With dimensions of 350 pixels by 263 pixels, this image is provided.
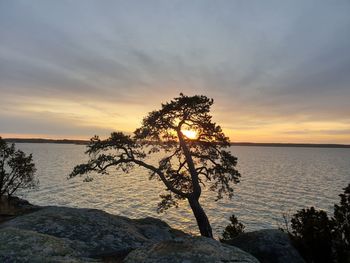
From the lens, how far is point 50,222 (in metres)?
18.1

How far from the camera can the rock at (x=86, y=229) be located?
16.5 m

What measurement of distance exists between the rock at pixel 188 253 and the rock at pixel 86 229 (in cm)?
408

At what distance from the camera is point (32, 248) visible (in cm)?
1286

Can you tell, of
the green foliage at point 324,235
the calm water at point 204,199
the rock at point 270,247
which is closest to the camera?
the green foliage at point 324,235

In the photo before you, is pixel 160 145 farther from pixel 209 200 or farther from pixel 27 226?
pixel 209 200

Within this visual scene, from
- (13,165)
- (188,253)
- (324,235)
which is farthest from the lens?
(13,165)

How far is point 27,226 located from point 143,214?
30.4 metres

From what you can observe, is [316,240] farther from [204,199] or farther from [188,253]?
[204,199]

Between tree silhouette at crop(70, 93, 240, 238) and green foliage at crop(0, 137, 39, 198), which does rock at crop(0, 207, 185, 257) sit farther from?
green foliage at crop(0, 137, 39, 198)

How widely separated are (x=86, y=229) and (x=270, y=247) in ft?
35.3

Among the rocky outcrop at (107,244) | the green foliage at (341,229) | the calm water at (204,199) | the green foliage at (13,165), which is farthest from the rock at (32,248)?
the calm water at (204,199)

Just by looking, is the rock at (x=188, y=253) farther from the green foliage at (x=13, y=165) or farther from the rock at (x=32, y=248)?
the green foliage at (x=13, y=165)

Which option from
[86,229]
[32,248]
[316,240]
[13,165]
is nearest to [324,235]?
[316,240]

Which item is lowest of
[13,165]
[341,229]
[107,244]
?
[107,244]
